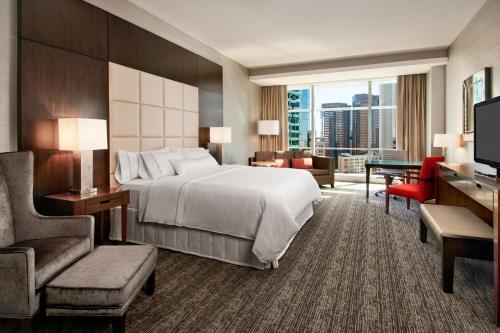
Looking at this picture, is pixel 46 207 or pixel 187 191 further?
pixel 187 191

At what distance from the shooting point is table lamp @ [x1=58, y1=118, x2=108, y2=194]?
113 inches

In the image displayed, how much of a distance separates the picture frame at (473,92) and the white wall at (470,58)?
0.08 metres

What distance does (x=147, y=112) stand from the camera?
4152 millimetres

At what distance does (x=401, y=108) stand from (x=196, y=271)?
6440 millimetres

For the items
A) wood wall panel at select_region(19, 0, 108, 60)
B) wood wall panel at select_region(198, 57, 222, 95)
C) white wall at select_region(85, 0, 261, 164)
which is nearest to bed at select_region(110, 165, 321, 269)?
wood wall panel at select_region(19, 0, 108, 60)

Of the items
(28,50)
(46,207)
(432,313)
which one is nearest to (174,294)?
(46,207)

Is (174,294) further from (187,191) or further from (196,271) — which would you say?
(187,191)

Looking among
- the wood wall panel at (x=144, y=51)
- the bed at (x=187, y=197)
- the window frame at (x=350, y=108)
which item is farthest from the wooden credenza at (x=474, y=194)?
the window frame at (x=350, y=108)

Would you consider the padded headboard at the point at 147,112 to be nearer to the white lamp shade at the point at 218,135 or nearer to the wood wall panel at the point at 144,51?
the wood wall panel at the point at 144,51

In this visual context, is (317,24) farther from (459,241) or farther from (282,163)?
(459,241)

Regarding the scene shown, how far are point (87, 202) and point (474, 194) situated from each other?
3.27 meters

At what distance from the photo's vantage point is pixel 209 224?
9.66 feet

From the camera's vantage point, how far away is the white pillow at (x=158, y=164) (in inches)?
150

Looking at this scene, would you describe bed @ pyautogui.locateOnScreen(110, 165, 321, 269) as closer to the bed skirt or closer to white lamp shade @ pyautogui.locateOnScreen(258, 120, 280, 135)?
the bed skirt
